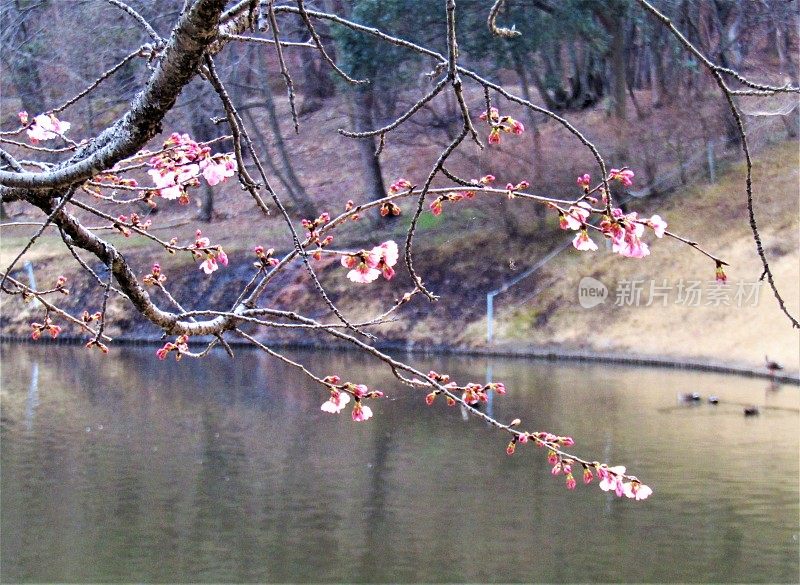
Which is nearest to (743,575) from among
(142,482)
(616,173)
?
(142,482)

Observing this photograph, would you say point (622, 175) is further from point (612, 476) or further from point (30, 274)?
point (30, 274)

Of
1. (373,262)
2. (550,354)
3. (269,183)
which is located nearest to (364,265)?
(373,262)

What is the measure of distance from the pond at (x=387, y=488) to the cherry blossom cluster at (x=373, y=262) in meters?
4.87

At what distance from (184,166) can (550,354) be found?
44.4 feet

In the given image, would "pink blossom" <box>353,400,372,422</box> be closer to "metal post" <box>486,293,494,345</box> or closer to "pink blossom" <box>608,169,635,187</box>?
"pink blossom" <box>608,169,635,187</box>

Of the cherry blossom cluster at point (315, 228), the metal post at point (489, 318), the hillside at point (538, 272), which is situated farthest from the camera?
the metal post at point (489, 318)

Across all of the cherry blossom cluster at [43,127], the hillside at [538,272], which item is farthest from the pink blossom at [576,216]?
the hillside at [538,272]

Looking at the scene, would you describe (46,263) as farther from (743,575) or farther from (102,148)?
(102,148)

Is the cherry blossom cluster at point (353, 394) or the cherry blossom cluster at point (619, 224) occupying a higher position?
the cherry blossom cluster at point (619, 224)

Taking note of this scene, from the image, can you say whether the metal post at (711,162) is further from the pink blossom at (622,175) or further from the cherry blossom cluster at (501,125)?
the cherry blossom cluster at (501,125)

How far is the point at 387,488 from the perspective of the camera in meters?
8.66

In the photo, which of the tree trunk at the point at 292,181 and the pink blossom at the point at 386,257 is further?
the tree trunk at the point at 292,181

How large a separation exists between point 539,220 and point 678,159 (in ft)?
8.16

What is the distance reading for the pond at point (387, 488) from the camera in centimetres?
702
